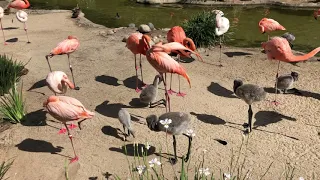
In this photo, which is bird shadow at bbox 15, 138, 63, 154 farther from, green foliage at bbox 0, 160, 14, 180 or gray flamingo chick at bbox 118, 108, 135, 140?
gray flamingo chick at bbox 118, 108, 135, 140

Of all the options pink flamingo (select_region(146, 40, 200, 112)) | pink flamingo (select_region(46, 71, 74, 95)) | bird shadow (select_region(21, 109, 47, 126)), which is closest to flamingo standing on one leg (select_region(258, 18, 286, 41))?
pink flamingo (select_region(146, 40, 200, 112))

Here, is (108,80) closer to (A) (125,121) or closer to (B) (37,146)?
(A) (125,121)

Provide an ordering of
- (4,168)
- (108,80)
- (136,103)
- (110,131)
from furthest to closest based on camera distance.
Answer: (108,80) < (136,103) < (110,131) < (4,168)

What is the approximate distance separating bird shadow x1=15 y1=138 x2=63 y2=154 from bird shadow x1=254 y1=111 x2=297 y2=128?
358 centimetres

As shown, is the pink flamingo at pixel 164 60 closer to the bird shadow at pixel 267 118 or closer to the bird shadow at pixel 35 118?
the bird shadow at pixel 267 118

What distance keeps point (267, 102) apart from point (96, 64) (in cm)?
467

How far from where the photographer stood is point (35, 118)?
6.43 metres

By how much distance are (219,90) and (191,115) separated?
130 cm

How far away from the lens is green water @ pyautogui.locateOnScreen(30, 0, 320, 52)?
441 inches

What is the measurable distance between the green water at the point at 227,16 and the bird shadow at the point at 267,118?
4682 millimetres

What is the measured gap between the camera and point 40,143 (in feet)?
18.7

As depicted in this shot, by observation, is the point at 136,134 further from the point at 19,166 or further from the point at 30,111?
the point at 30,111

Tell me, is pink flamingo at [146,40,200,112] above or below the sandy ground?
above

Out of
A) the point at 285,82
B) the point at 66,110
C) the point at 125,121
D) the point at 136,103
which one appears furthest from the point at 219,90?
the point at 66,110
